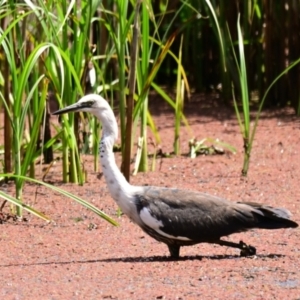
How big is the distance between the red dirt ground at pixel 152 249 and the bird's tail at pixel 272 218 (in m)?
0.17

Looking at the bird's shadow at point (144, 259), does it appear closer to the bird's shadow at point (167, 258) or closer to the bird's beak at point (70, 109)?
the bird's shadow at point (167, 258)

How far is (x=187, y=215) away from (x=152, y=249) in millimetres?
468

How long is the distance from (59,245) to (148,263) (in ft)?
2.58

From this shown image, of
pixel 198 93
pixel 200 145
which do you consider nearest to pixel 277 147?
pixel 200 145

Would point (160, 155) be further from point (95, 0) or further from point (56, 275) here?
point (56, 275)

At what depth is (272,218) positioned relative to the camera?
537cm

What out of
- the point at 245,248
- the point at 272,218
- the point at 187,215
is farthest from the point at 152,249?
the point at 272,218

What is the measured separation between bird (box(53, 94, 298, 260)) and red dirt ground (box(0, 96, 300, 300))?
5.0 inches

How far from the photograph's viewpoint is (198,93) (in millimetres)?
11672

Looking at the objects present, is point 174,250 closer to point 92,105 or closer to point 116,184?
point 116,184

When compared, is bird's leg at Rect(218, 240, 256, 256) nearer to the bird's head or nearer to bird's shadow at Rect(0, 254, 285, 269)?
bird's shadow at Rect(0, 254, 285, 269)

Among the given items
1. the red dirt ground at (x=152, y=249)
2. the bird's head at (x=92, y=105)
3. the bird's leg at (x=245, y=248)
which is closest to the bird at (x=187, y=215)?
the bird's leg at (x=245, y=248)

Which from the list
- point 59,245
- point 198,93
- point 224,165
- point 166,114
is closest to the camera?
point 59,245

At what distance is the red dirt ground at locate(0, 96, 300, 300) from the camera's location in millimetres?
4707
